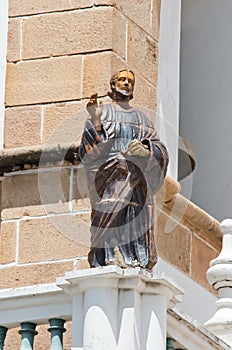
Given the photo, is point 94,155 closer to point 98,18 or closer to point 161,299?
point 161,299

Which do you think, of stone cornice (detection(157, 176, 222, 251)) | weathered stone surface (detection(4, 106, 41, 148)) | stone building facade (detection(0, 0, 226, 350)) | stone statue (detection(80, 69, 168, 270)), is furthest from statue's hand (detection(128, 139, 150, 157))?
weathered stone surface (detection(4, 106, 41, 148))

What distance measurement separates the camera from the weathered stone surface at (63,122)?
32.0 ft

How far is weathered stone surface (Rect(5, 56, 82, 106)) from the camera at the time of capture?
32.7 ft

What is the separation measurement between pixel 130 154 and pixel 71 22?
2282mm

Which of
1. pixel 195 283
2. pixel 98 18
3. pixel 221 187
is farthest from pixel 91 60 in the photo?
pixel 221 187

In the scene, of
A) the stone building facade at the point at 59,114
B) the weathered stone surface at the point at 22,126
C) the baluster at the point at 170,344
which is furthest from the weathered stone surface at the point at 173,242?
the baluster at the point at 170,344

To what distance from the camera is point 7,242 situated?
31.9ft

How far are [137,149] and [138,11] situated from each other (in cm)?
251

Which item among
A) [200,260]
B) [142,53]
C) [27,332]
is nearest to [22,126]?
[142,53]

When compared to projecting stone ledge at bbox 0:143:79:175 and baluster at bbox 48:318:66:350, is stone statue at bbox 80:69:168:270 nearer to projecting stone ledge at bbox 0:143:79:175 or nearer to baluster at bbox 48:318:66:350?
baluster at bbox 48:318:66:350

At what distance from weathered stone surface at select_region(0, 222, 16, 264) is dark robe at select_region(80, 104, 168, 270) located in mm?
1619

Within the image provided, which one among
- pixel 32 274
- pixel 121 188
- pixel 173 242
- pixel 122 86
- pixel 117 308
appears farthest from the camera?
pixel 173 242

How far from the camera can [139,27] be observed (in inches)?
407

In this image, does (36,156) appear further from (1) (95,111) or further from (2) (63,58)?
(1) (95,111)
